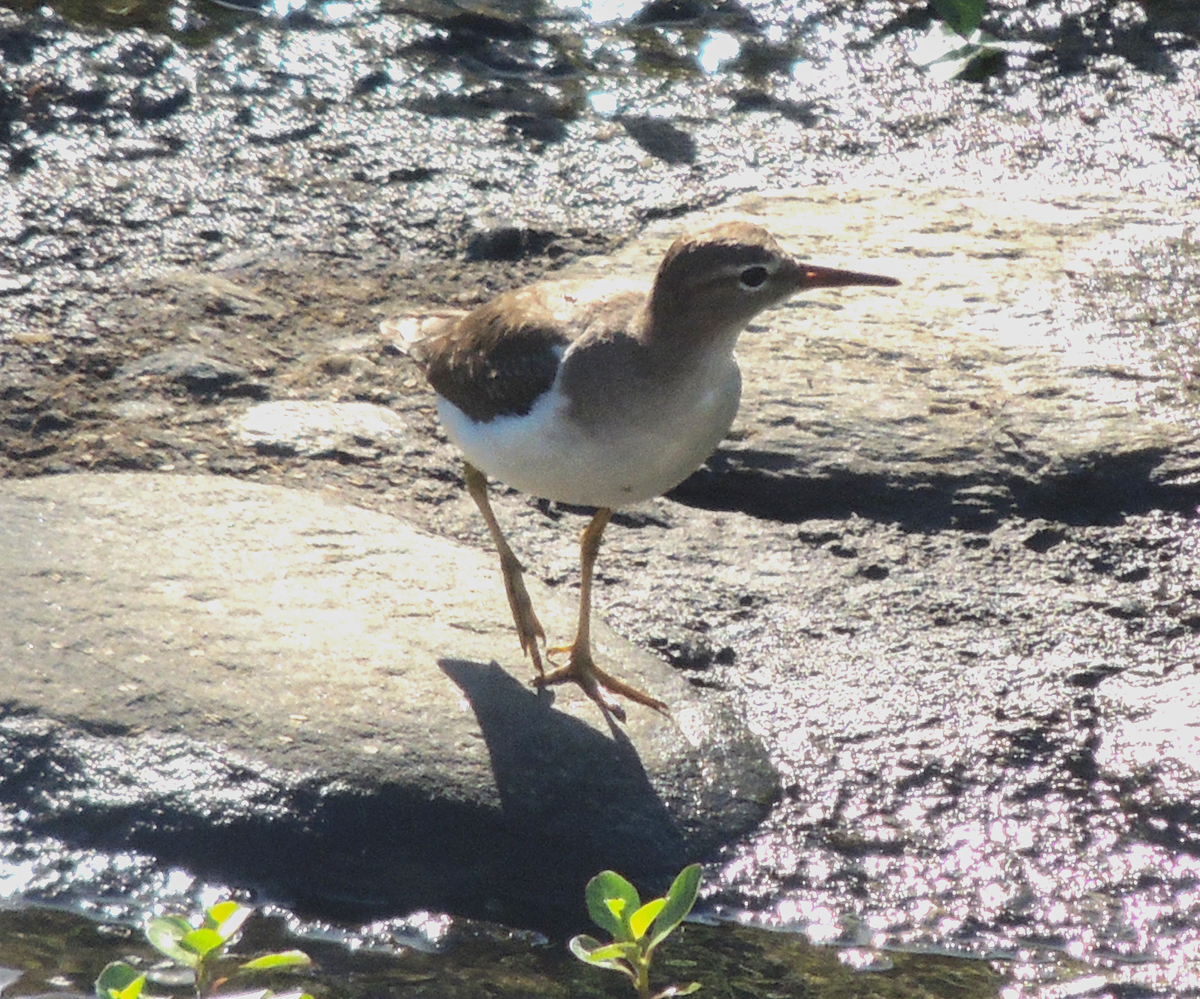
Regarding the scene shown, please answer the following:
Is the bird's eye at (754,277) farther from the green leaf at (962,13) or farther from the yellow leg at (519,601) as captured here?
the green leaf at (962,13)

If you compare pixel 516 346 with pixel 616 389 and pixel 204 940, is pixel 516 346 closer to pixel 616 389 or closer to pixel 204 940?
pixel 616 389

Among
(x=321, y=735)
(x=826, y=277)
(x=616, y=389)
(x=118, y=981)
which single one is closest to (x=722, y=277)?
(x=826, y=277)

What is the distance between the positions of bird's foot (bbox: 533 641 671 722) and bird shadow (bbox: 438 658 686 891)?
0.08 m

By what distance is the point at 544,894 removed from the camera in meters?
3.81

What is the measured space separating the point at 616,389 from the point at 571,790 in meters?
1.06

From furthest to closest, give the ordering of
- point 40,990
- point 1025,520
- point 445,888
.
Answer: point 1025,520 < point 445,888 < point 40,990

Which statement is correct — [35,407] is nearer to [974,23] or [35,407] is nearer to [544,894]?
[544,894]

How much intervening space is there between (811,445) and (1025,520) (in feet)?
2.38

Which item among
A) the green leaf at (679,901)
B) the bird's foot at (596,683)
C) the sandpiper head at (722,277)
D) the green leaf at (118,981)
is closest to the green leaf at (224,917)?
the green leaf at (118,981)

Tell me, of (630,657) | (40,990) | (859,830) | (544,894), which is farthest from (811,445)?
(40,990)

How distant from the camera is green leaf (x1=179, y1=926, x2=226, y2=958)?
8.88ft

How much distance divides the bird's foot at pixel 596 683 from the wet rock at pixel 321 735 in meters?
0.05

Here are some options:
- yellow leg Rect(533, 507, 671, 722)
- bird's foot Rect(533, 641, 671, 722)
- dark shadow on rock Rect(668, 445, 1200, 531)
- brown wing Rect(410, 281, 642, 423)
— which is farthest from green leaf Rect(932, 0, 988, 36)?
bird's foot Rect(533, 641, 671, 722)

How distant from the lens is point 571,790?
3982 millimetres
